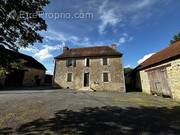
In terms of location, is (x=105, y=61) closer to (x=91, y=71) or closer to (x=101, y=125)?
(x=91, y=71)

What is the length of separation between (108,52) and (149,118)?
15.3 meters

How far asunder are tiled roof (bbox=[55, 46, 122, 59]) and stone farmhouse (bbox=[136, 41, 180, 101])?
6.07m

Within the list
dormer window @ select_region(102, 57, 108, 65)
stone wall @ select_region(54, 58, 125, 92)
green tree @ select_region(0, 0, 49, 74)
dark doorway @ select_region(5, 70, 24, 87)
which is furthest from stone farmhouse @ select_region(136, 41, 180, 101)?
dark doorway @ select_region(5, 70, 24, 87)

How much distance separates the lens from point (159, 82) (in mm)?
13156

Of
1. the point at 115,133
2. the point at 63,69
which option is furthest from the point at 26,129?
the point at 63,69

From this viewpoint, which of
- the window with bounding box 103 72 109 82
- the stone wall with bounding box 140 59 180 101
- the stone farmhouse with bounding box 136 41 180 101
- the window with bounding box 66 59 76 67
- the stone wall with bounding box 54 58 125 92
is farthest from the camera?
the window with bounding box 66 59 76 67

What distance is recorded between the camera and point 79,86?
65.4ft

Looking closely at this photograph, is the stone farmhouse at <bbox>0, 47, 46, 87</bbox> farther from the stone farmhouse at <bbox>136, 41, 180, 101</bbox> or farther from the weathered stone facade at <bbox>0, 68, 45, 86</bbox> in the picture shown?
the stone farmhouse at <bbox>136, 41, 180, 101</bbox>

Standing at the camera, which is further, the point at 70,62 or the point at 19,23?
the point at 70,62

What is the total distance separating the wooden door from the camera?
12.0m

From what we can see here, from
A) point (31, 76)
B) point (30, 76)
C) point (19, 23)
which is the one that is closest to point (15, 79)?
point (30, 76)

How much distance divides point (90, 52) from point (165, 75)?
483 inches

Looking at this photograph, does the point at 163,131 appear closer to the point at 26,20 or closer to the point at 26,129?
A: the point at 26,129

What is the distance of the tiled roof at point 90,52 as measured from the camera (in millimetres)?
20333
